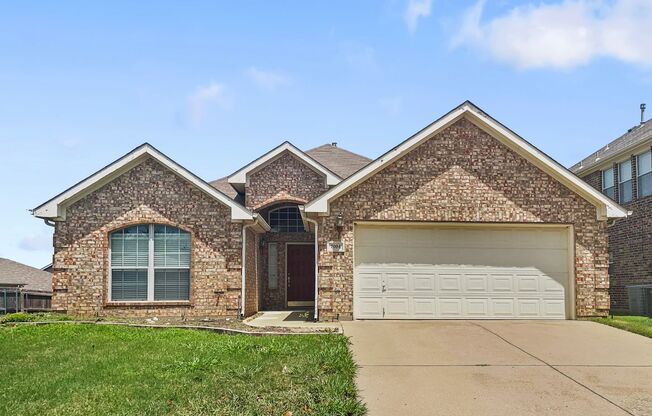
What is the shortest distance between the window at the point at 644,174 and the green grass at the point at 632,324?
5090 mm

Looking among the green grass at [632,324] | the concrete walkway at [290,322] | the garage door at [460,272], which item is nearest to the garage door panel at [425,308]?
the garage door at [460,272]

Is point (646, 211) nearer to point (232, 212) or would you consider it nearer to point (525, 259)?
point (525, 259)

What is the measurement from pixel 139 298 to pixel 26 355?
5.56 meters

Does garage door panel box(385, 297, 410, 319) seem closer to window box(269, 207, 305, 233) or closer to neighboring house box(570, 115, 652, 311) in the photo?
window box(269, 207, 305, 233)

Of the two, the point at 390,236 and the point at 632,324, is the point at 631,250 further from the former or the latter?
the point at 390,236

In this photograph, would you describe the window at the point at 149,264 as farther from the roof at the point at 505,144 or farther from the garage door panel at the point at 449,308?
the garage door panel at the point at 449,308

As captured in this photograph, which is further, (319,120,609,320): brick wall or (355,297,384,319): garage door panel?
(319,120,609,320): brick wall

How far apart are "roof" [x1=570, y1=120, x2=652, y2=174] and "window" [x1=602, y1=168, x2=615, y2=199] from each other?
0.42 meters

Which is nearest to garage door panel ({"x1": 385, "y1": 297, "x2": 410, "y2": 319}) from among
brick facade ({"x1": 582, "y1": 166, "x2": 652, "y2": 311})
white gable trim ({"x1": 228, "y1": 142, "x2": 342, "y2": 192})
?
white gable trim ({"x1": 228, "y1": 142, "x2": 342, "y2": 192})

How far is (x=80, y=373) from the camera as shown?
30.1 ft

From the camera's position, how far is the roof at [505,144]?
1545 cm

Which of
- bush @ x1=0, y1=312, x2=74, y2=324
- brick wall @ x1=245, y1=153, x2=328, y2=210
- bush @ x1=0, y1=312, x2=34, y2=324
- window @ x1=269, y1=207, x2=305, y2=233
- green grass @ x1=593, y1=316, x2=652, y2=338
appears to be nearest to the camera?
green grass @ x1=593, y1=316, x2=652, y2=338

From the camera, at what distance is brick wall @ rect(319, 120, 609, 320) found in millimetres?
15578

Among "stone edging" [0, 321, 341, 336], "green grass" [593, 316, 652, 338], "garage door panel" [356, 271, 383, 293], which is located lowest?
"green grass" [593, 316, 652, 338]
